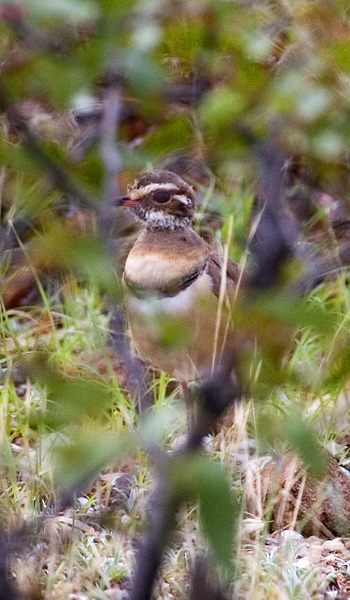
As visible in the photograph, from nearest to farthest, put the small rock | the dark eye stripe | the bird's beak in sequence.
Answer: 1. the small rock
2. the bird's beak
3. the dark eye stripe

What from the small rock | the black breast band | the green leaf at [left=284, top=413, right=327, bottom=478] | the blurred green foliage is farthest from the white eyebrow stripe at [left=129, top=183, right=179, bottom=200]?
the green leaf at [left=284, top=413, right=327, bottom=478]

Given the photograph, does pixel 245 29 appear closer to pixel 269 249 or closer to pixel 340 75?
pixel 340 75

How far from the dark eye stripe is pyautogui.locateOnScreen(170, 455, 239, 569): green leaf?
2.46m

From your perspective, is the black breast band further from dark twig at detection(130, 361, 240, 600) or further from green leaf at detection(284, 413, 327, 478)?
green leaf at detection(284, 413, 327, 478)

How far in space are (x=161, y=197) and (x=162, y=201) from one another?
2 centimetres

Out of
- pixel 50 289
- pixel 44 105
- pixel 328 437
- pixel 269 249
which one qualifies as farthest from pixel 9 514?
pixel 50 289

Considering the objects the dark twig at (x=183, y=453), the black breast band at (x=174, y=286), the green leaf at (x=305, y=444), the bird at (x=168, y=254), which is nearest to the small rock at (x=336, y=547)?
the bird at (x=168, y=254)

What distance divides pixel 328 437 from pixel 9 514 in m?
1.55

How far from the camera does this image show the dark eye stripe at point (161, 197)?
339 centimetres

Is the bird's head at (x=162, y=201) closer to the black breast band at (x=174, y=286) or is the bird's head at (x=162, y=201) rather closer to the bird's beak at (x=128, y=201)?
the bird's beak at (x=128, y=201)

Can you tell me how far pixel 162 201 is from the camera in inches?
134

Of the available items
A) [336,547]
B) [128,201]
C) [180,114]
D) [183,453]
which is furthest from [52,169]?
[128,201]

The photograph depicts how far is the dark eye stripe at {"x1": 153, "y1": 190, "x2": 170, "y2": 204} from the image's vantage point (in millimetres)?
3391

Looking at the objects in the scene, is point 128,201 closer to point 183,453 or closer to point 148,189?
point 148,189
